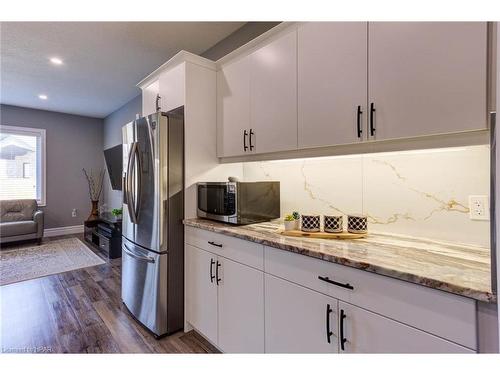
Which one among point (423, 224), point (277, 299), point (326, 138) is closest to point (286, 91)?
point (326, 138)

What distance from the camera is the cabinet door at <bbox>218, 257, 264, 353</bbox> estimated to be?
1.50 metres

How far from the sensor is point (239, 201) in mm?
1824

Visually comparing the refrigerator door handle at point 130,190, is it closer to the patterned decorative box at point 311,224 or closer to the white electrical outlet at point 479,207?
the patterned decorative box at point 311,224

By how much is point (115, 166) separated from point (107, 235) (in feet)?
5.28

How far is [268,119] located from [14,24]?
273 centimetres

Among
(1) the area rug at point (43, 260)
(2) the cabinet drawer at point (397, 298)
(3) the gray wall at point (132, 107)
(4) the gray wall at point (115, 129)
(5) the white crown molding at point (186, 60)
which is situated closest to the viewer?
(2) the cabinet drawer at point (397, 298)

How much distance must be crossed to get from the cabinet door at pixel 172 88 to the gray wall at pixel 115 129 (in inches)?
94.1

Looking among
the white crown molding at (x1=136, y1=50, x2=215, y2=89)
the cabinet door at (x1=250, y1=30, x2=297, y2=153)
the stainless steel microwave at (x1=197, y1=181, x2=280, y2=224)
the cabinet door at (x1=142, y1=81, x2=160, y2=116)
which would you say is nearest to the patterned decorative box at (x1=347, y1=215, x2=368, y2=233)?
the cabinet door at (x1=250, y1=30, x2=297, y2=153)

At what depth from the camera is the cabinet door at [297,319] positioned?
117cm

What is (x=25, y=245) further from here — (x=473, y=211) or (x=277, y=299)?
(x=473, y=211)

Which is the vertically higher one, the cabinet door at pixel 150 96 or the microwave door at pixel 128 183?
the cabinet door at pixel 150 96

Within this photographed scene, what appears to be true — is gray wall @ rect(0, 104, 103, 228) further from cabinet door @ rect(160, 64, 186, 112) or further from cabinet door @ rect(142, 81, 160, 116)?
cabinet door @ rect(160, 64, 186, 112)

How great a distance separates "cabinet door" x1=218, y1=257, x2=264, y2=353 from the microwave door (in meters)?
1.03

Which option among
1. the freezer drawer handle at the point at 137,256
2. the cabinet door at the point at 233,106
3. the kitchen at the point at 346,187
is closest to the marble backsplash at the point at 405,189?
the kitchen at the point at 346,187
